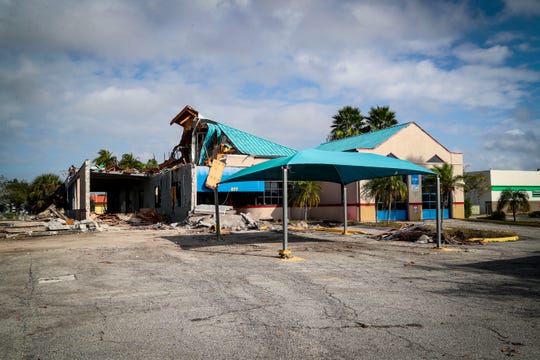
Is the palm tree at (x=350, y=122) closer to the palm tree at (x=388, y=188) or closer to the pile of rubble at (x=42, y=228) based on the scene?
the palm tree at (x=388, y=188)

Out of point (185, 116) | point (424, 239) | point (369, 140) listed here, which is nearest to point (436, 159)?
point (369, 140)

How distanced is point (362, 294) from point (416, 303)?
875 mm

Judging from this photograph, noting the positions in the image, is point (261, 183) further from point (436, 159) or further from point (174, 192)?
point (436, 159)

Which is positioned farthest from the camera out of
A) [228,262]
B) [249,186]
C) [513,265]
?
[249,186]

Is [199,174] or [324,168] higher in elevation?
[199,174]

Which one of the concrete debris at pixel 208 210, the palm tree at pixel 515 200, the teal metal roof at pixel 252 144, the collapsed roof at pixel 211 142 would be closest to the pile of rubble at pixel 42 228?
the concrete debris at pixel 208 210

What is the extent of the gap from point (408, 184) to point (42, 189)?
153ft

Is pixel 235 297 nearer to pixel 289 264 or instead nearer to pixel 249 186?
pixel 289 264

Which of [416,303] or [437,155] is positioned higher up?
[437,155]

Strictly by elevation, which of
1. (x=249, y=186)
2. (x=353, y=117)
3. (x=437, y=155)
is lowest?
(x=249, y=186)

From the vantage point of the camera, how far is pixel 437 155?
28.8 m

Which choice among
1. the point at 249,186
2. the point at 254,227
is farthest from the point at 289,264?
the point at 249,186

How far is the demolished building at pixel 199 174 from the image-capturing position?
25.7 metres

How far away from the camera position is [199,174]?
25375 mm
